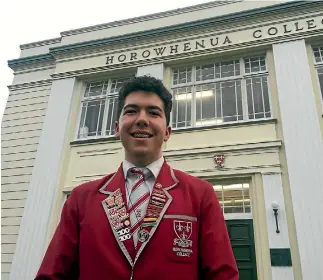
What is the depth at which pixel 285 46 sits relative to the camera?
749 centimetres

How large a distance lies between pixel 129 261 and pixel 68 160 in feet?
22.5

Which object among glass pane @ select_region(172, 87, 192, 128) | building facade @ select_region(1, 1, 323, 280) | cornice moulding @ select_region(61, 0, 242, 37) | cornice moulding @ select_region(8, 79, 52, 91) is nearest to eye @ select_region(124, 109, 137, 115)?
building facade @ select_region(1, 1, 323, 280)

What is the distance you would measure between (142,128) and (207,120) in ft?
19.3

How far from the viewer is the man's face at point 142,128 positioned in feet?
5.88

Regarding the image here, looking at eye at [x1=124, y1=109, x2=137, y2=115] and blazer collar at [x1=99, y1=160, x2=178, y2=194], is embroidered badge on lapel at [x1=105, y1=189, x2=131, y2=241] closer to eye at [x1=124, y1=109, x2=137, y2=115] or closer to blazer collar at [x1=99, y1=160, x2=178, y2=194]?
blazer collar at [x1=99, y1=160, x2=178, y2=194]

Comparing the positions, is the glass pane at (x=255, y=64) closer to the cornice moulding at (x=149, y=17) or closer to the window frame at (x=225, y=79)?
the window frame at (x=225, y=79)

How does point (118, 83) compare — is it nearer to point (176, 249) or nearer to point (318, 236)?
point (318, 236)

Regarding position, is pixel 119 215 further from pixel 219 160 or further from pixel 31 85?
pixel 31 85

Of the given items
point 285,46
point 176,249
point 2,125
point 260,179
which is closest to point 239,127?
point 260,179

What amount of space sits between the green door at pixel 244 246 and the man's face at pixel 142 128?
4901 mm

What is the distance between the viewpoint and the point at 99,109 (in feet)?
28.3

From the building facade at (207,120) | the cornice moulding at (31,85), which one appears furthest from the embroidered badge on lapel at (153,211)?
the cornice moulding at (31,85)

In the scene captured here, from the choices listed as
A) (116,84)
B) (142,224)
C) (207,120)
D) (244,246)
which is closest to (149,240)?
(142,224)

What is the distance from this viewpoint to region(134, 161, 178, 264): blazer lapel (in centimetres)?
A: 150
